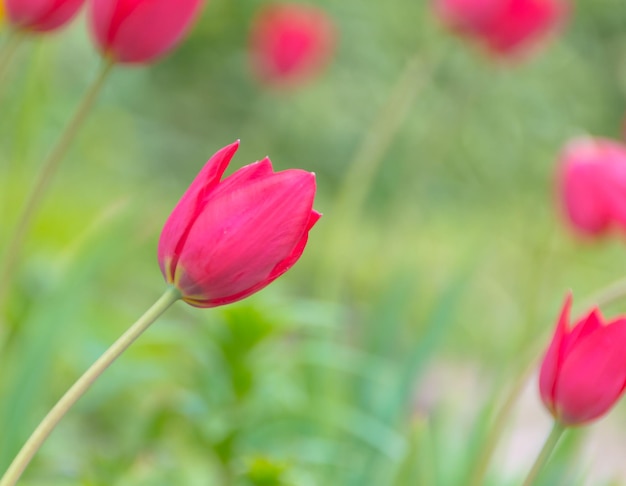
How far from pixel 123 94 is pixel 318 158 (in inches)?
29.0

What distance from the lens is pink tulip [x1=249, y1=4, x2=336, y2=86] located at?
1.85m

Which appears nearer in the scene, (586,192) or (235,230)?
(235,230)

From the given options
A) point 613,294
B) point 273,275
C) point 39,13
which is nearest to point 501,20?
point 613,294

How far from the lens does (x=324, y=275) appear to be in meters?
1.31

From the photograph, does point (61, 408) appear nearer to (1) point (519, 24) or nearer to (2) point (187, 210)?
(2) point (187, 210)

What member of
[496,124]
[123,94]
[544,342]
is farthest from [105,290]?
[496,124]

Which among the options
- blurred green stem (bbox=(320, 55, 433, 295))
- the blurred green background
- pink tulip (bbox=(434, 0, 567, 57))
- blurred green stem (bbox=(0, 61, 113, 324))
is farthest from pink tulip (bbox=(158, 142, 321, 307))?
pink tulip (bbox=(434, 0, 567, 57))

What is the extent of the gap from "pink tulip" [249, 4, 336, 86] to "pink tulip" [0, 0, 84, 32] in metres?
1.31

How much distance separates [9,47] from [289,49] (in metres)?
1.34

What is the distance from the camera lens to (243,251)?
0.39 m

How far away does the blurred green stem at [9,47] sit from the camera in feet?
1.68

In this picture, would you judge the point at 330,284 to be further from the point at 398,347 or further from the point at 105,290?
the point at 105,290

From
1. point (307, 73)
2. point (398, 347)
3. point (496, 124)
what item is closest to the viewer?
point (398, 347)

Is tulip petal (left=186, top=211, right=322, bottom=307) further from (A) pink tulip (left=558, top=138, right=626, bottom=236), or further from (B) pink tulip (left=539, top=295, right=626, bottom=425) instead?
(A) pink tulip (left=558, top=138, right=626, bottom=236)
